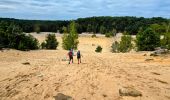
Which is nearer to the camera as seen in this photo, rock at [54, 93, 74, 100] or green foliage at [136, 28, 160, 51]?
rock at [54, 93, 74, 100]

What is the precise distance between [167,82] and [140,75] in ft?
10.7

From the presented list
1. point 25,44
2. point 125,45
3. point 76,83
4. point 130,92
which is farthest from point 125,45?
point 130,92

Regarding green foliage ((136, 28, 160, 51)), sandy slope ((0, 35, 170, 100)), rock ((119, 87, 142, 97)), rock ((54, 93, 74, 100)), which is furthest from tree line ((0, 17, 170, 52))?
rock ((119, 87, 142, 97))

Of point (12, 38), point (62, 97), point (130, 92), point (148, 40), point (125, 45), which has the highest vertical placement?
point (12, 38)

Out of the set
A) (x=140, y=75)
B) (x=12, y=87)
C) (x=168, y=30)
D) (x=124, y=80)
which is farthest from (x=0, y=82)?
(x=168, y=30)

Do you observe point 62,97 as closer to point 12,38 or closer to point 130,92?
point 130,92

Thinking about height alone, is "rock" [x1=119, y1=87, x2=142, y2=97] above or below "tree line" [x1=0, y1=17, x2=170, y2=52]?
below

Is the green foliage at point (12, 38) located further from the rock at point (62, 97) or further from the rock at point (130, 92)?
the rock at point (130, 92)

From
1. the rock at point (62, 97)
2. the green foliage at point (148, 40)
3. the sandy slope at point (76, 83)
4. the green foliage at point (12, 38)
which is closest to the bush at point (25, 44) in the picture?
the green foliage at point (12, 38)

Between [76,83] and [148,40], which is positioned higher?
[148,40]

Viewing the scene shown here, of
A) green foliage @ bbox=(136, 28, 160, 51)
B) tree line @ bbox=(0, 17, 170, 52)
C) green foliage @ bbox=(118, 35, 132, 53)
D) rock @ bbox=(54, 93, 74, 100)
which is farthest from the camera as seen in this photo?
green foliage @ bbox=(118, 35, 132, 53)

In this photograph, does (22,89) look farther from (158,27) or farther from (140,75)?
(158,27)

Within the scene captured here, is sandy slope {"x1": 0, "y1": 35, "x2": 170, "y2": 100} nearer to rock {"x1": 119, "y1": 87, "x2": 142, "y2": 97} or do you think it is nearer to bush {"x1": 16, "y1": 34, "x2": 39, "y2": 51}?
rock {"x1": 119, "y1": 87, "x2": 142, "y2": 97}

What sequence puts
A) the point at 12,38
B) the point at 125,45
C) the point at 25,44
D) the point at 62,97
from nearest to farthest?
the point at 62,97 < the point at 12,38 < the point at 25,44 < the point at 125,45
